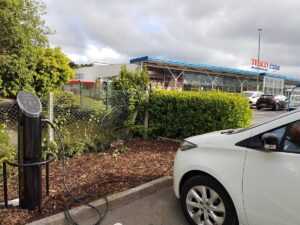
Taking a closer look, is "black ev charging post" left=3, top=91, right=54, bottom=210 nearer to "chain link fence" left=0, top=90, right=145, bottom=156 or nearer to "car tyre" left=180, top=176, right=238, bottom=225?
"car tyre" left=180, top=176, right=238, bottom=225

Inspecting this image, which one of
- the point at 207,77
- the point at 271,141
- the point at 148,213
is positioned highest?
the point at 207,77

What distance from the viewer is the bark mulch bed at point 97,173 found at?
3371 millimetres

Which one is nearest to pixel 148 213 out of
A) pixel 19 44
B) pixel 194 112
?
pixel 194 112

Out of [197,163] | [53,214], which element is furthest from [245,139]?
[53,214]

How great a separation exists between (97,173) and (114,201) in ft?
4.01

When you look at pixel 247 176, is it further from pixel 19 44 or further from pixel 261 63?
pixel 261 63

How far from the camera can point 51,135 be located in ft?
19.3

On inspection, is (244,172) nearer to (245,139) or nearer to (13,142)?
(245,139)

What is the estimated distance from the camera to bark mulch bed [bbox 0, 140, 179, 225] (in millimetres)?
3371

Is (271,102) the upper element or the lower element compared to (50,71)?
lower

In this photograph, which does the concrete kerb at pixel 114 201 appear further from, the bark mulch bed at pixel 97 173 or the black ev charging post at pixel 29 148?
the black ev charging post at pixel 29 148

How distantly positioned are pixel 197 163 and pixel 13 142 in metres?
4.03

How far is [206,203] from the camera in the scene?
3088 millimetres

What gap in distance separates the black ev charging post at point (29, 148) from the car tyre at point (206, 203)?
1802mm
